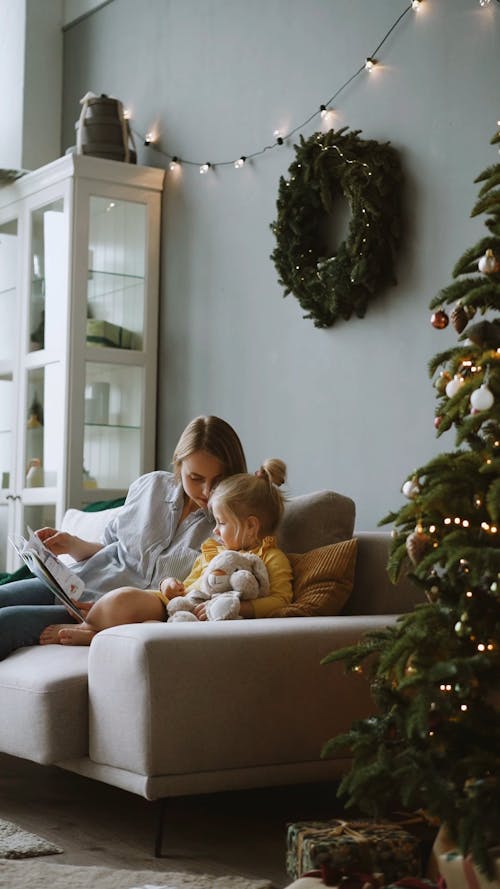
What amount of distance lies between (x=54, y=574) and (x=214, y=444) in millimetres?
550

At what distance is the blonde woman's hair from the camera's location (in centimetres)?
333

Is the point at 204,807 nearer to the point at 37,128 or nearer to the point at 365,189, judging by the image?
the point at 365,189

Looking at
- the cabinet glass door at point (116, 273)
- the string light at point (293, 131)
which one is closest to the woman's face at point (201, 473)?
the string light at point (293, 131)

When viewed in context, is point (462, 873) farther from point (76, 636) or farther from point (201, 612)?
point (76, 636)

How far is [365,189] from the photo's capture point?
362 cm

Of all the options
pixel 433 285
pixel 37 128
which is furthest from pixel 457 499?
pixel 37 128

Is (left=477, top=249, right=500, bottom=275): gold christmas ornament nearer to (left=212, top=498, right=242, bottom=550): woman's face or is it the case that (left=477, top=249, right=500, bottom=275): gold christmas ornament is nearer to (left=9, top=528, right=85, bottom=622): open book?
(left=212, top=498, right=242, bottom=550): woman's face

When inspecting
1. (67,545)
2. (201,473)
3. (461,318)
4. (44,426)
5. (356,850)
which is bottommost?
(356,850)

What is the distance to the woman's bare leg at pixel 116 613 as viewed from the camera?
3.06m

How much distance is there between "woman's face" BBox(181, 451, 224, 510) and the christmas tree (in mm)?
1082

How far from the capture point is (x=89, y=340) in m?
4.77

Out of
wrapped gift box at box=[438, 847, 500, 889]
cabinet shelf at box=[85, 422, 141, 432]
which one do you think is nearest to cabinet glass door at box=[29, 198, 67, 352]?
cabinet shelf at box=[85, 422, 141, 432]

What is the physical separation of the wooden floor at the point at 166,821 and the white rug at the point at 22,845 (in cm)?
3

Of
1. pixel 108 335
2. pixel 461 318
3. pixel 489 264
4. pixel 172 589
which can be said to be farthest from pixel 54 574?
pixel 108 335
